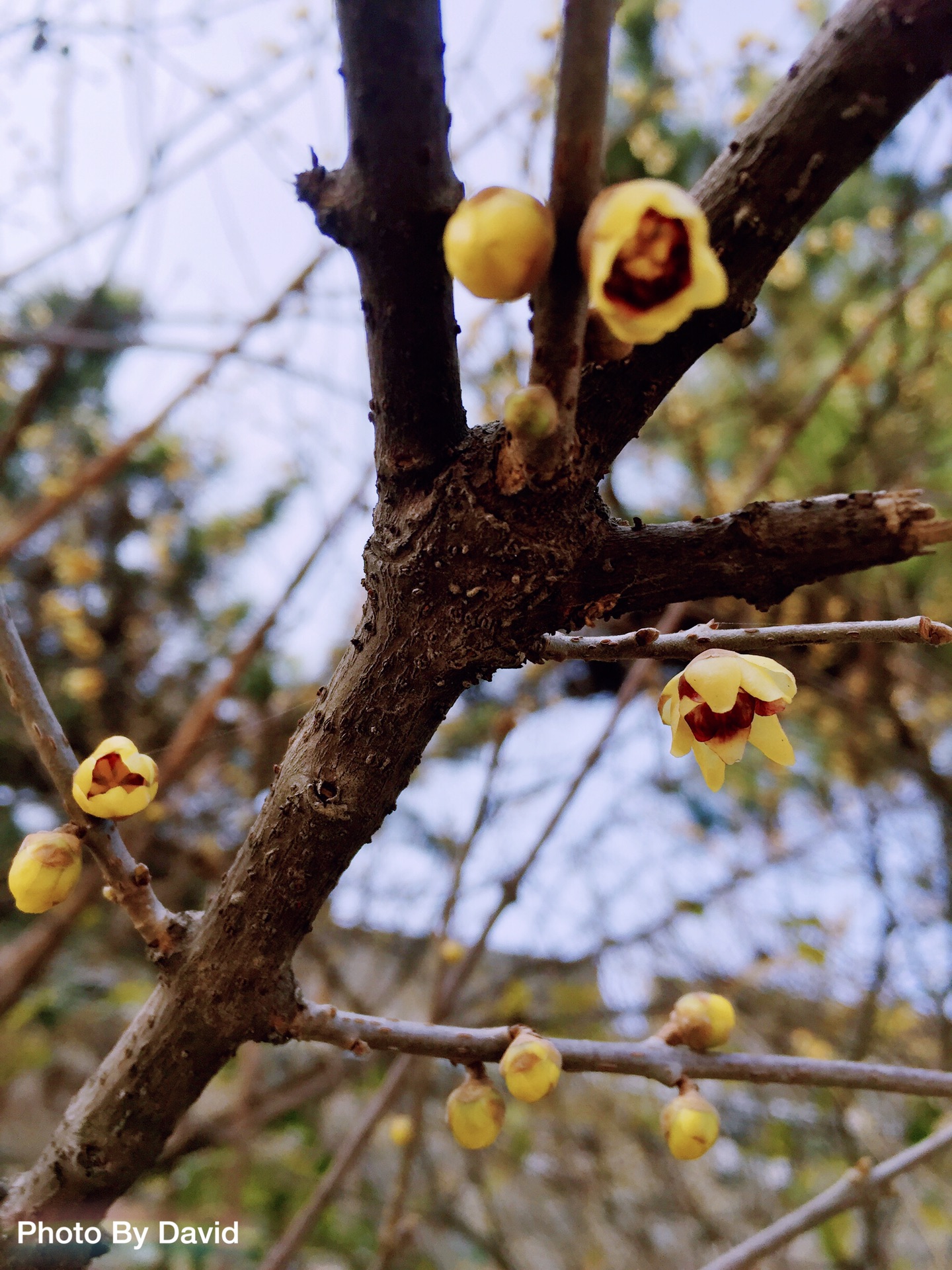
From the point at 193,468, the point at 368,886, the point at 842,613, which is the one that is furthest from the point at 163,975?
the point at 193,468

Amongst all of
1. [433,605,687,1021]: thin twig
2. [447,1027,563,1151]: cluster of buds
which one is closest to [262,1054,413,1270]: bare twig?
[433,605,687,1021]: thin twig

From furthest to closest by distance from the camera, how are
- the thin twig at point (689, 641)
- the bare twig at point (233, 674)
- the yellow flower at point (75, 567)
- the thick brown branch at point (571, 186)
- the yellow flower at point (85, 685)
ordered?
the yellow flower at point (75, 567), the yellow flower at point (85, 685), the bare twig at point (233, 674), the thin twig at point (689, 641), the thick brown branch at point (571, 186)

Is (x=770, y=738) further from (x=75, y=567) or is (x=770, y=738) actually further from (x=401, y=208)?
(x=75, y=567)

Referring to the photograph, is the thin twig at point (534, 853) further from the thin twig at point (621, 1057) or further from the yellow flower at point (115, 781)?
the yellow flower at point (115, 781)

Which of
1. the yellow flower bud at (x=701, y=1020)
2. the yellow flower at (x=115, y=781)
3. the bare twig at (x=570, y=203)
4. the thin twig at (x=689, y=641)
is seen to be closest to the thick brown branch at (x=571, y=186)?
the bare twig at (x=570, y=203)

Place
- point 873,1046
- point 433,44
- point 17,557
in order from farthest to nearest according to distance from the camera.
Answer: point 17,557 → point 873,1046 → point 433,44

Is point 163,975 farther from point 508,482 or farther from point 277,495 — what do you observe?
point 277,495
